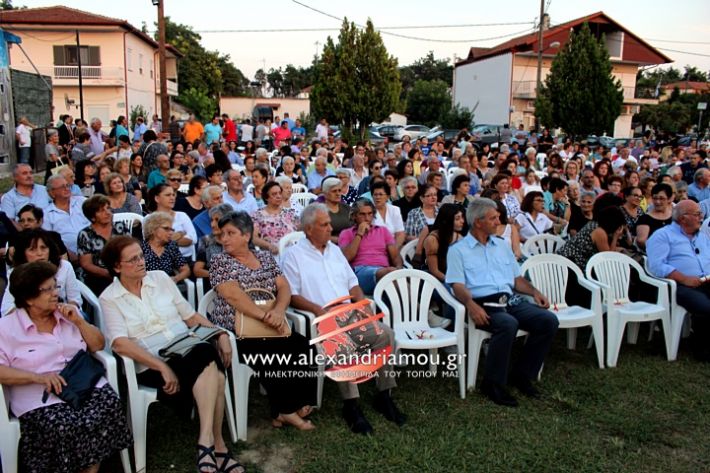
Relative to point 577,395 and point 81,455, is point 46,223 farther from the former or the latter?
point 577,395

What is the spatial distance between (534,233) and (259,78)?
76.4 meters

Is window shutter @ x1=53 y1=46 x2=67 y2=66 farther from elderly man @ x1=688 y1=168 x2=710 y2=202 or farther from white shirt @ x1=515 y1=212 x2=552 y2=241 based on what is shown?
elderly man @ x1=688 y1=168 x2=710 y2=202

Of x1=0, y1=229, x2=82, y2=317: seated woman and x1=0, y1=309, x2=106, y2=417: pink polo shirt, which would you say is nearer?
x1=0, y1=309, x2=106, y2=417: pink polo shirt

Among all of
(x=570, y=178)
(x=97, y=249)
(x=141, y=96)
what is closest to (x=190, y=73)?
(x=141, y=96)

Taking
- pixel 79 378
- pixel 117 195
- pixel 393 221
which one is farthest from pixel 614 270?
pixel 117 195

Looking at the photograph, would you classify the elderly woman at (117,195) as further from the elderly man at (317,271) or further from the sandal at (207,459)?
the sandal at (207,459)

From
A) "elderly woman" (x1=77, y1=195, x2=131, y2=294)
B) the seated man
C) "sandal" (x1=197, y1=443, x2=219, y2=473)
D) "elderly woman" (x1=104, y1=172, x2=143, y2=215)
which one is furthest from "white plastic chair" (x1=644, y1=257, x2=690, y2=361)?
"elderly woman" (x1=104, y1=172, x2=143, y2=215)

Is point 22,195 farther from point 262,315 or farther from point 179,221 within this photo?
point 262,315

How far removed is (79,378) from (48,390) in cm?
14

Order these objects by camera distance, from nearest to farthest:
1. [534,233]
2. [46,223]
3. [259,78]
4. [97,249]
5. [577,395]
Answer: [577,395], [97,249], [46,223], [534,233], [259,78]

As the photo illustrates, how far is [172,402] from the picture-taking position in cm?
298

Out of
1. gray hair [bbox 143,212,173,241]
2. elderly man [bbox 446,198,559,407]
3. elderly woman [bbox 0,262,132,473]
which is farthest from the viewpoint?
gray hair [bbox 143,212,173,241]

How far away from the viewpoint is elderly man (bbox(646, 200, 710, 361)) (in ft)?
14.8

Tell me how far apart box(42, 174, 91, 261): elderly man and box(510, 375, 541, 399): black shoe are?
346cm
